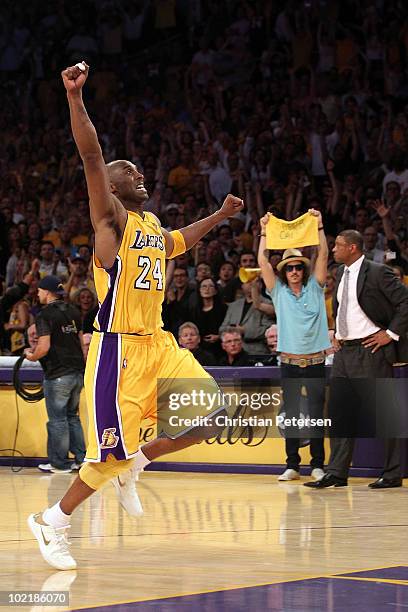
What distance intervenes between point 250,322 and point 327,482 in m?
3.03

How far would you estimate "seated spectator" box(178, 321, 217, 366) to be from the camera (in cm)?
1338

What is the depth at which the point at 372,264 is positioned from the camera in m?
11.4

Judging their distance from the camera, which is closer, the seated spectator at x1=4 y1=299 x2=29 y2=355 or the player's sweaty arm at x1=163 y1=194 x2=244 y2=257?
the player's sweaty arm at x1=163 y1=194 x2=244 y2=257

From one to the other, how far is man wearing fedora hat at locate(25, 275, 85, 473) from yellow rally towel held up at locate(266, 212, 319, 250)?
250cm

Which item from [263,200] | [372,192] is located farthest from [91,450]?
[263,200]

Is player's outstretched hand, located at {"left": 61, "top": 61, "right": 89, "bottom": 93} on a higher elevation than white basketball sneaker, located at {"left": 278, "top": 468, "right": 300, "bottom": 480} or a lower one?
higher

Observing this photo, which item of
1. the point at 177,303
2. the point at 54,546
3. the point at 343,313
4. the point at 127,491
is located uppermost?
the point at 177,303

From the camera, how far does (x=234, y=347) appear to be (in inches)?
519

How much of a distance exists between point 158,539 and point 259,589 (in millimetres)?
2078

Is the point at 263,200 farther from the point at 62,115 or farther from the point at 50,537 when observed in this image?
the point at 50,537

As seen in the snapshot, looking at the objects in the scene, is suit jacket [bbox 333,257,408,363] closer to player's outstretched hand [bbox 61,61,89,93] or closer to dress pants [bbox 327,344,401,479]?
dress pants [bbox 327,344,401,479]

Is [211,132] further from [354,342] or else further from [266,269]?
[354,342]

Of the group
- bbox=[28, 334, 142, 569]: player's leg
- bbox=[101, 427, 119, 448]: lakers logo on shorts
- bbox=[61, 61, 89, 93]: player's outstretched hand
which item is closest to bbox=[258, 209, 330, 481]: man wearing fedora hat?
bbox=[28, 334, 142, 569]: player's leg

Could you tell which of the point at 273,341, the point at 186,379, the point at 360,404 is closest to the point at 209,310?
the point at 273,341
